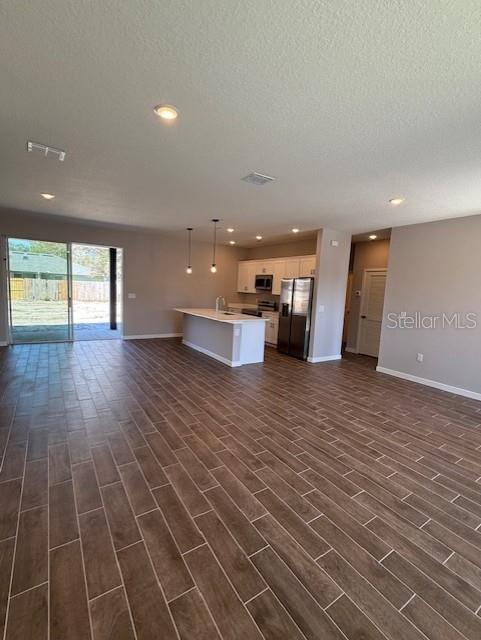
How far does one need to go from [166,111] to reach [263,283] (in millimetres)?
6231

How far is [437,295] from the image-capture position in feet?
16.0

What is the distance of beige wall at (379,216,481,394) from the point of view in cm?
448

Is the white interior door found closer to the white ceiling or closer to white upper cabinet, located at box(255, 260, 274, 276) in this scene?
white upper cabinet, located at box(255, 260, 274, 276)

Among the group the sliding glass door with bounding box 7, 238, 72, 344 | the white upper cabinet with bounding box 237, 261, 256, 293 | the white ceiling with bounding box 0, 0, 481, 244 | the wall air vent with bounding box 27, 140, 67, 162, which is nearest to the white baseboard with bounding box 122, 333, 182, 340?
the sliding glass door with bounding box 7, 238, 72, 344

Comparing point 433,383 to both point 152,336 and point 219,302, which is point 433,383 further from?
point 152,336

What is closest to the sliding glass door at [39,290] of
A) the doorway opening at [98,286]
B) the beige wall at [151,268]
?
the beige wall at [151,268]

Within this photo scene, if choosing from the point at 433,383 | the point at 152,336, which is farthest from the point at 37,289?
the point at 433,383

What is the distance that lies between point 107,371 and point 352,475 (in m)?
4.03

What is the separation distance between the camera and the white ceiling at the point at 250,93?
1.37 meters

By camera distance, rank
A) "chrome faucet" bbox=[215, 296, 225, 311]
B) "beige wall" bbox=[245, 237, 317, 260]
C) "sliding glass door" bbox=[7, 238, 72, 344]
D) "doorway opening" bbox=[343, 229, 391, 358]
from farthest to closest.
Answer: "beige wall" bbox=[245, 237, 317, 260] → "doorway opening" bbox=[343, 229, 391, 358] → "chrome faucet" bbox=[215, 296, 225, 311] → "sliding glass door" bbox=[7, 238, 72, 344]

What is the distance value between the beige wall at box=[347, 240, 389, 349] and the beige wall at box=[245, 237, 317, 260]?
1.22 m

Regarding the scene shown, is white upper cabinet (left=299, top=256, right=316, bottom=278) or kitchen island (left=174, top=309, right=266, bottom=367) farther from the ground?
white upper cabinet (left=299, top=256, right=316, bottom=278)

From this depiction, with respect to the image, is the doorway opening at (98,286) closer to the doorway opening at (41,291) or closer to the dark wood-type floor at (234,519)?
the doorway opening at (41,291)

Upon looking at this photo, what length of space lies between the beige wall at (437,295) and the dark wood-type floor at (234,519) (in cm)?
120
